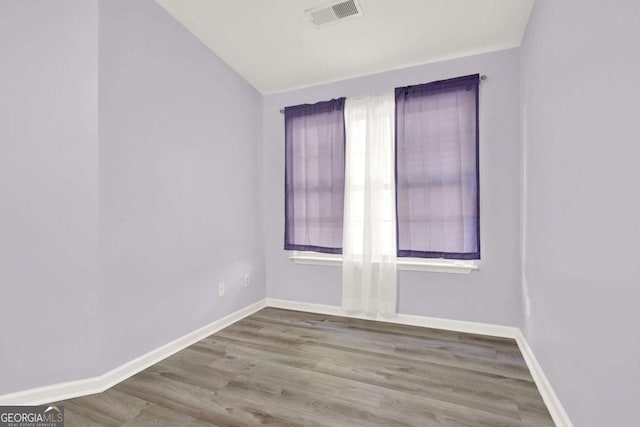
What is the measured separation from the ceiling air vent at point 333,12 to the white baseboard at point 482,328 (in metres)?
2.65

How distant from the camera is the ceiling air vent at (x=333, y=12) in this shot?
6.92 ft

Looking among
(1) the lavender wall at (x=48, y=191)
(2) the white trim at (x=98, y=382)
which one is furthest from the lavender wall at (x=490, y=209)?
(1) the lavender wall at (x=48, y=191)

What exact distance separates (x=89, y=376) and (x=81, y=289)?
1.74 ft

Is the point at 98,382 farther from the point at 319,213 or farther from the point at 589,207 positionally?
the point at 589,207

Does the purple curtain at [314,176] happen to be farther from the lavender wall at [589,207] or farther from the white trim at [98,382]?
the lavender wall at [589,207]

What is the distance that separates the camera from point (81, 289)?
170cm

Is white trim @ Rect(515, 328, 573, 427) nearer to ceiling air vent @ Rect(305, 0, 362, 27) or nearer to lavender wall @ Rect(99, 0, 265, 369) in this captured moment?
lavender wall @ Rect(99, 0, 265, 369)

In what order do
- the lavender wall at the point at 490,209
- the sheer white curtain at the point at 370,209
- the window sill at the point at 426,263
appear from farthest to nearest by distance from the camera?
the sheer white curtain at the point at 370,209
the window sill at the point at 426,263
the lavender wall at the point at 490,209

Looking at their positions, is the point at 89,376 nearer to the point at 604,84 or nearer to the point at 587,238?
the point at 587,238

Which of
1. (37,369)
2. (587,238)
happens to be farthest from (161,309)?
(587,238)

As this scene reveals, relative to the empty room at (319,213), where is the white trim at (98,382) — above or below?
below

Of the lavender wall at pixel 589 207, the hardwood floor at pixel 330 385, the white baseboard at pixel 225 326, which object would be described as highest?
the lavender wall at pixel 589 207

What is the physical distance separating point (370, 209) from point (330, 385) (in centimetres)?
156

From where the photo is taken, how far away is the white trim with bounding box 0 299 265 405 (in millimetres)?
1551
